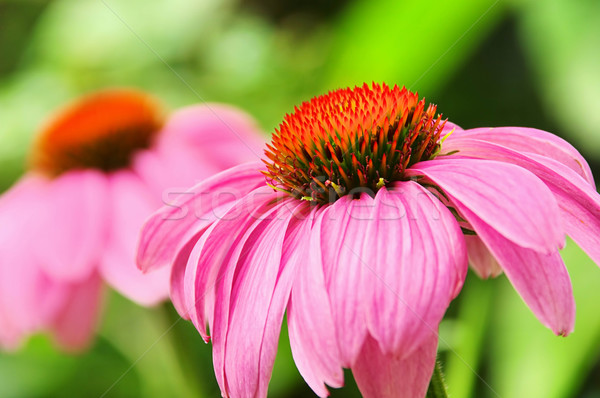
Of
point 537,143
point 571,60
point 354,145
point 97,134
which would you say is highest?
point 97,134

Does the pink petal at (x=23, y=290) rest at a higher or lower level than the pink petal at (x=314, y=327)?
higher

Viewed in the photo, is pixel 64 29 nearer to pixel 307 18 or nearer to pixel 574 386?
pixel 307 18

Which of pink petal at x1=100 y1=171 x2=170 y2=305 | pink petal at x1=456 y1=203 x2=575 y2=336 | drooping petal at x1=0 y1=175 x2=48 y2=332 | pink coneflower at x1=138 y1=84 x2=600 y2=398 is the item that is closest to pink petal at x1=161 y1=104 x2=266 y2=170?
pink petal at x1=100 y1=171 x2=170 y2=305

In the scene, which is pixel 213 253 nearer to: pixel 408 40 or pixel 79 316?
pixel 79 316

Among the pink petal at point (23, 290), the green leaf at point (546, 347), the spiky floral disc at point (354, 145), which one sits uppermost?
the pink petal at point (23, 290)

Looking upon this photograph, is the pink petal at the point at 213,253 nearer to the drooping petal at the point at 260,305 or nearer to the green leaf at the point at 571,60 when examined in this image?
the drooping petal at the point at 260,305

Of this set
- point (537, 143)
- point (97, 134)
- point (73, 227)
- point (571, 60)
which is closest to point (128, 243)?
point (73, 227)

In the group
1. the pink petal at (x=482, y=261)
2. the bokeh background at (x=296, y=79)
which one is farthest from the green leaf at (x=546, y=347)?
the pink petal at (x=482, y=261)
